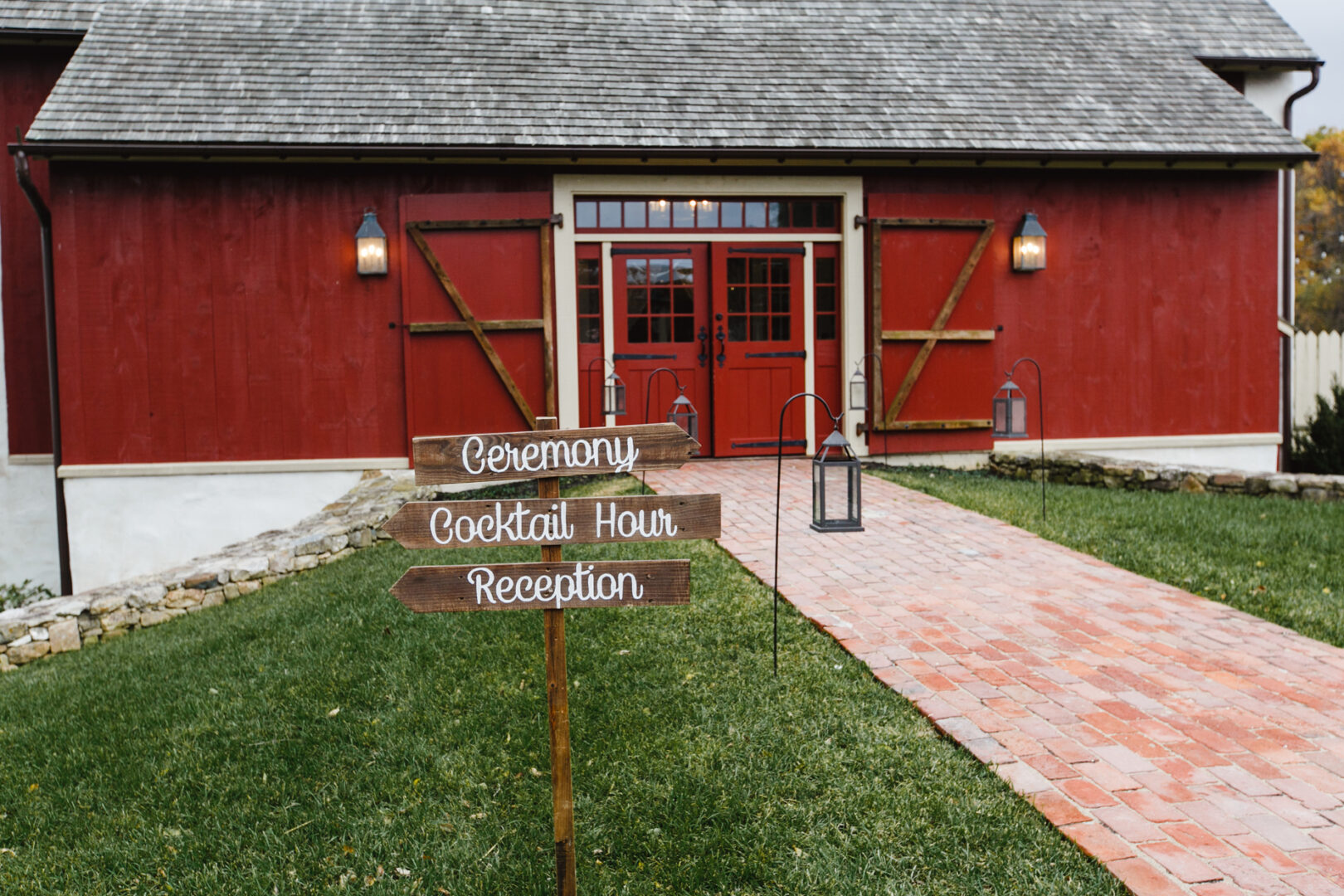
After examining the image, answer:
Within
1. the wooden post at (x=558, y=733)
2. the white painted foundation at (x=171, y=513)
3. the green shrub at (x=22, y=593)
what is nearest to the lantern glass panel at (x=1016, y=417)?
the wooden post at (x=558, y=733)

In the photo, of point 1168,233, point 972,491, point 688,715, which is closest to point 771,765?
point 688,715

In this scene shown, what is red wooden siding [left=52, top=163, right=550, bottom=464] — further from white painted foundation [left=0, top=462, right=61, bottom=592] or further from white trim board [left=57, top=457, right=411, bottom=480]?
white painted foundation [left=0, top=462, right=61, bottom=592]

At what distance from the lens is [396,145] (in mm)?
7922

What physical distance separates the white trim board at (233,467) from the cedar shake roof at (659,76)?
9.00 ft

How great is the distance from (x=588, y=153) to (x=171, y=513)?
16.0 ft

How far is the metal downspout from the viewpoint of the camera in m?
10.1

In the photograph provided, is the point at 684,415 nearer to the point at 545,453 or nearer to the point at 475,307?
the point at 475,307

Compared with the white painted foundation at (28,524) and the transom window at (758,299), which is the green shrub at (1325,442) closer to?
the transom window at (758,299)

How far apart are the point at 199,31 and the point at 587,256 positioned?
171 inches

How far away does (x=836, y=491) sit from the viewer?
13.4ft

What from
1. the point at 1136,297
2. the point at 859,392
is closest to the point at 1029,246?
the point at 1136,297

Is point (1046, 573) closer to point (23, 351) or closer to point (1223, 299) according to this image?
point (1223, 299)

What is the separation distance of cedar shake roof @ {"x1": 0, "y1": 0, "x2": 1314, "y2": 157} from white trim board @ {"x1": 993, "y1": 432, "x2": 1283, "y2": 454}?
2.74 meters

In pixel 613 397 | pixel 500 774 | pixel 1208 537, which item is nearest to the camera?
pixel 500 774
